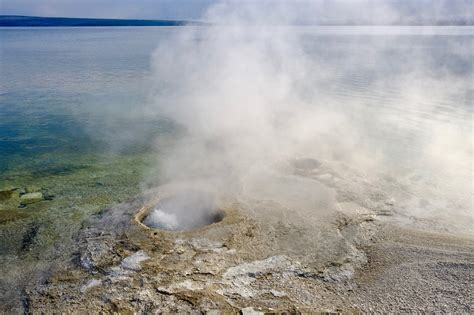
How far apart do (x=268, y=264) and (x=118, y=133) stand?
973 cm

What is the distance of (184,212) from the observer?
859 cm

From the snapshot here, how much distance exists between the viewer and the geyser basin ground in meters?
8.09

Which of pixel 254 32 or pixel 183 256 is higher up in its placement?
pixel 254 32

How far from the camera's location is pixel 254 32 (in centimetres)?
3266

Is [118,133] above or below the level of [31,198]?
above

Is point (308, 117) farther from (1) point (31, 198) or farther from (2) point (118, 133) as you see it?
(1) point (31, 198)

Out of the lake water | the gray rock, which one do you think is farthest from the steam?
the gray rock

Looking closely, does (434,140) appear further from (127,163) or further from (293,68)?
(293,68)

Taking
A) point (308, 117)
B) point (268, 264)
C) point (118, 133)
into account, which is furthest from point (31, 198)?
point (308, 117)

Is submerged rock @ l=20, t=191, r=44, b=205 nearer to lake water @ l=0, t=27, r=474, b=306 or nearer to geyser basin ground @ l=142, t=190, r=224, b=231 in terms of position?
lake water @ l=0, t=27, r=474, b=306

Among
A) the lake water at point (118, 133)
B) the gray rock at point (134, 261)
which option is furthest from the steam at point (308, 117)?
the gray rock at point (134, 261)

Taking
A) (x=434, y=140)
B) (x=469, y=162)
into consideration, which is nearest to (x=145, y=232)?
(x=469, y=162)

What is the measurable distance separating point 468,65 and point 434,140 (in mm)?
19836

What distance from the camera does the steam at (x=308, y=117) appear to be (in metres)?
10.5
